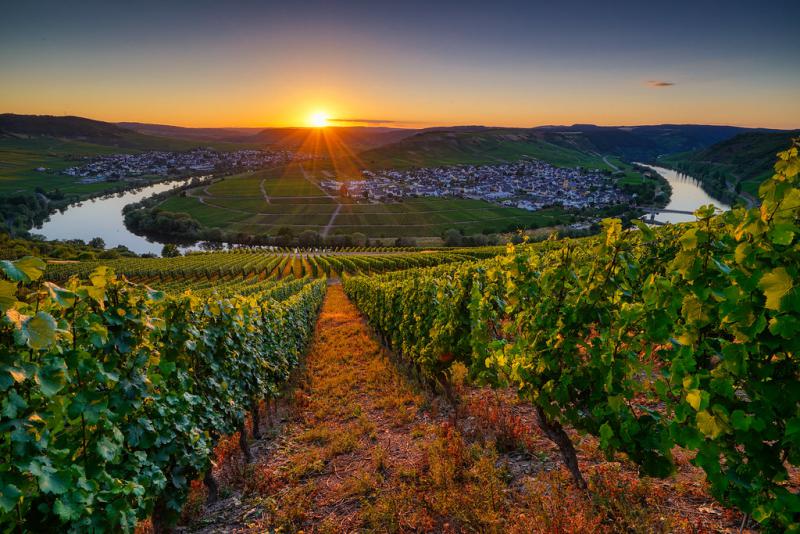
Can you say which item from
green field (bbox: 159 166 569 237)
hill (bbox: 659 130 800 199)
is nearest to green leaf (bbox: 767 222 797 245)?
green field (bbox: 159 166 569 237)

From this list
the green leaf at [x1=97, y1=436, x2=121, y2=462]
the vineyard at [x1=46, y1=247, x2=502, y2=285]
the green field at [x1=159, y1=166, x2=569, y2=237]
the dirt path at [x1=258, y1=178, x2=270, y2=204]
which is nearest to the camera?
the green leaf at [x1=97, y1=436, x2=121, y2=462]

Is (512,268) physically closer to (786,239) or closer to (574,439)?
(574,439)

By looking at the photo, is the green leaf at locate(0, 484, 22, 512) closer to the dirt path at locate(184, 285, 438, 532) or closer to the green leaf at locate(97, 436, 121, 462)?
the green leaf at locate(97, 436, 121, 462)

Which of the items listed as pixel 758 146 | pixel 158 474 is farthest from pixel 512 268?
pixel 758 146

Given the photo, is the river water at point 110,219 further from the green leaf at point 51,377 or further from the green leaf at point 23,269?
the green leaf at point 23,269

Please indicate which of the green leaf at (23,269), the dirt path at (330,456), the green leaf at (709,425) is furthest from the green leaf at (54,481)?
the green leaf at (709,425)

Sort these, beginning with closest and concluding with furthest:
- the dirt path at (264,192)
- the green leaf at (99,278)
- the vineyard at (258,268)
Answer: the green leaf at (99,278)
the vineyard at (258,268)
the dirt path at (264,192)
